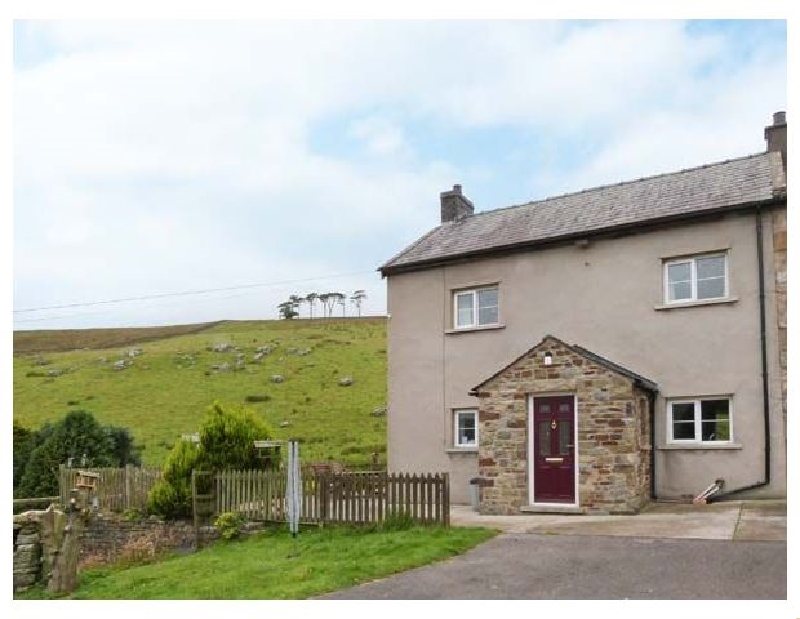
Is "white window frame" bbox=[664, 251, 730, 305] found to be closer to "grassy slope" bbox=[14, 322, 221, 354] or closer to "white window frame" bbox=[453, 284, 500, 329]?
"white window frame" bbox=[453, 284, 500, 329]

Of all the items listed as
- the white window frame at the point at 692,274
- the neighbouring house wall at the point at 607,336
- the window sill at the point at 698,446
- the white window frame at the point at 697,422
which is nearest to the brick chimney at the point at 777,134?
the neighbouring house wall at the point at 607,336

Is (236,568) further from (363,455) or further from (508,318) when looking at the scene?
(363,455)

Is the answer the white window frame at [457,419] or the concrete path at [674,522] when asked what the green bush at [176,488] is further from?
the white window frame at [457,419]

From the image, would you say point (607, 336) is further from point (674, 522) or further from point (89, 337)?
point (89, 337)

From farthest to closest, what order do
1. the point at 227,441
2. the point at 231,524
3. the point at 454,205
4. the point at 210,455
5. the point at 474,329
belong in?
1. the point at 454,205
2. the point at 474,329
3. the point at 227,441
4. the point at 210,455
5. the point at 231,524

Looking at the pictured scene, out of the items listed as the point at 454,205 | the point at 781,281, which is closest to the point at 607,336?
the point at 781,281

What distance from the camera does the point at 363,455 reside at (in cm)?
3247

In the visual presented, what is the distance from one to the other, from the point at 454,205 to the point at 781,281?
33.9ft

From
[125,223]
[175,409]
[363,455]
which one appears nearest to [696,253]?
[363,455]

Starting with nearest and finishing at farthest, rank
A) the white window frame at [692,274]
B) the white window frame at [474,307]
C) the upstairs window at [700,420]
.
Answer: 1. the upstairs window at [700,420]
2. the white window frame at [692,274]
3. the white window frame at [474,307]

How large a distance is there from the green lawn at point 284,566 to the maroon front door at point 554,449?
324 cm

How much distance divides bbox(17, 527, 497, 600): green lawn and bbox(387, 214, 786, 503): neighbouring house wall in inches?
235

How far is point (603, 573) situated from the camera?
10.0 meters

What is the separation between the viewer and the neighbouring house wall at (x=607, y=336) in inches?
641
